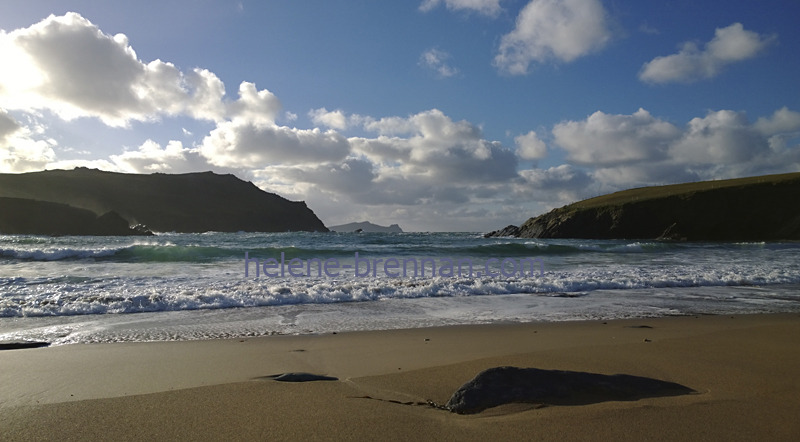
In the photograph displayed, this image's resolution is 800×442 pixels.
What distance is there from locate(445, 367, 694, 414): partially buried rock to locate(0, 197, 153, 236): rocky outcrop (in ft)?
265

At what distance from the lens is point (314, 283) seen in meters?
11.7

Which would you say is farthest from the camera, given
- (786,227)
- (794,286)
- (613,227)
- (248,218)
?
(248,218)

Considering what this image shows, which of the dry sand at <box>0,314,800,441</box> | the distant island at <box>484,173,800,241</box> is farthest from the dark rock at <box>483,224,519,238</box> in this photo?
the dry sand at <box>0,314,800,441</box>

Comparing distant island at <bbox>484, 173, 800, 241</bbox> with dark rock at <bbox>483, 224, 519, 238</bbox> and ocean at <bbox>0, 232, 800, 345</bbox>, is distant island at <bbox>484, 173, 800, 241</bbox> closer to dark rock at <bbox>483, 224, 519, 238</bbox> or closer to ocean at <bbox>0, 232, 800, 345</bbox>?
dark rock at <bbox>483, 224, 519, 238</bbox>

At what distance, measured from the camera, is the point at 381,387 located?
3.66m

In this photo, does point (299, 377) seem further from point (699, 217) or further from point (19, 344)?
point (699, 217)

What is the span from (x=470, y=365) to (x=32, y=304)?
355 inches

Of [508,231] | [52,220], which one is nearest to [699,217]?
[508,231]

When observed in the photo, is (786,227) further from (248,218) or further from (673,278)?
(248,218)

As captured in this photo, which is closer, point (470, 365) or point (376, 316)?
point (470, 365)

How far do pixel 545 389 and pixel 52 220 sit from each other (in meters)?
88.3

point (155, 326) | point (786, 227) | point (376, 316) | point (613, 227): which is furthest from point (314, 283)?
point (786, 227)

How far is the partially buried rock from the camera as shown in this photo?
298 centimetres

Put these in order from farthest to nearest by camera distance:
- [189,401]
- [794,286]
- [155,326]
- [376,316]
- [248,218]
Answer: [248,218] < [794,286] < [376,316] < [155,326] < [189,401]
